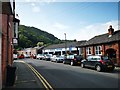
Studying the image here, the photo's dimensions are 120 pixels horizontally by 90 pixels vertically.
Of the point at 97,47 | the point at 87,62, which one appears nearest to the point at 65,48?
the point at 97,47

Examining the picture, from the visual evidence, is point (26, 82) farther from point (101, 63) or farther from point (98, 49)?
point (98, 49)

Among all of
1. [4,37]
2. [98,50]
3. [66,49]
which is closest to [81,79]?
[4,37]

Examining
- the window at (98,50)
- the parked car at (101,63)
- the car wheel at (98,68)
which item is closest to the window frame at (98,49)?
the window at (98,50)

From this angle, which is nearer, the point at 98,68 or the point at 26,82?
the point at 26,82

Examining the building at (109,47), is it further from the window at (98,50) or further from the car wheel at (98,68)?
the car wheel at (98,68)

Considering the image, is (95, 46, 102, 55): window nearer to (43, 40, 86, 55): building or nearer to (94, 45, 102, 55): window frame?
(94, 45, 102, 55): window frame

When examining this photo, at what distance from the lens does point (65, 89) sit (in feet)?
35.6

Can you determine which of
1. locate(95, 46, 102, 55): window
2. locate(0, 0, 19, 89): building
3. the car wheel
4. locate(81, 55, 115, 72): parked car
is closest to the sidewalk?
locate(0, 0, 19, 89): building

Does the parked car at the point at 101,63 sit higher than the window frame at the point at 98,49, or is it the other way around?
the window frame at the point at 98,49

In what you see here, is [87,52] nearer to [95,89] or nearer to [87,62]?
[87,62]

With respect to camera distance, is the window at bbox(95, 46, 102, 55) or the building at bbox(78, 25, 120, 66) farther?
the window at bbox(95, 46, 102, 55)

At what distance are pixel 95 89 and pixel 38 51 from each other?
74.6m

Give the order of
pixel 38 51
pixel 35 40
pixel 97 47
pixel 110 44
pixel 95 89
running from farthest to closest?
pixel 35 40
pixel 38 51
pixel 97 47
pixel 110 44
pixel 95 89

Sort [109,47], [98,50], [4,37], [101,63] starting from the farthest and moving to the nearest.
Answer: [98,50] → [109,47] → [101,63] → [4,37]
